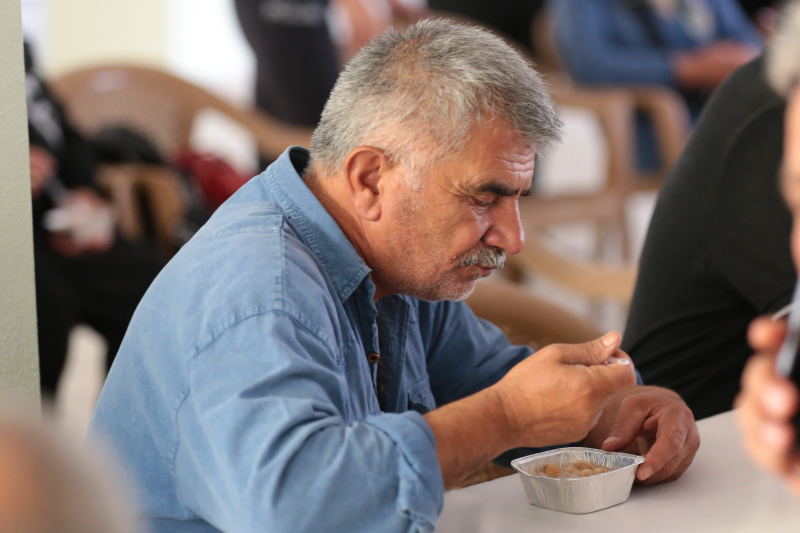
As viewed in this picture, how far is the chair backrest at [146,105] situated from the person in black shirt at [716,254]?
1.99 metres

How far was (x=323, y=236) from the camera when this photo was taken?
1.06 metres

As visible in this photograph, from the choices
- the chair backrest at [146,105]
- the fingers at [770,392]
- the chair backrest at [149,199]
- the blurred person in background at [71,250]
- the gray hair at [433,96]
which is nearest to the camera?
the fingers at [770,392]

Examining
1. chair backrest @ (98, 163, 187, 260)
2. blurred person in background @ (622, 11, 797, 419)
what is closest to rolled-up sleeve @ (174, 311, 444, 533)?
blurred person in background @ (622, 11, 797, 419)

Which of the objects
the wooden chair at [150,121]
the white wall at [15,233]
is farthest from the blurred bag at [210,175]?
the white wall at [15,233]

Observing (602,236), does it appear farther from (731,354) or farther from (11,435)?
(11,435)

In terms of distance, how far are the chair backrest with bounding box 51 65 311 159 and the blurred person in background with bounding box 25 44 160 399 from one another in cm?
42

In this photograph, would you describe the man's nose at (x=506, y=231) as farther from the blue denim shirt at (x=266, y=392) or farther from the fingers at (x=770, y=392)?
the fingers at (x=770, y=392)

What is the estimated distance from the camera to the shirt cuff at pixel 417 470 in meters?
0.84

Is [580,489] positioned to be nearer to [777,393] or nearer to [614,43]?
[777,393]

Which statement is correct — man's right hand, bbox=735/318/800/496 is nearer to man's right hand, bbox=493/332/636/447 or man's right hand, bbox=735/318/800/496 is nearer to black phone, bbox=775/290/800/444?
black phone, bbox=775/290/800/444

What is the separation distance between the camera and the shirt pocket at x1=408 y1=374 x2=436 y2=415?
122cm

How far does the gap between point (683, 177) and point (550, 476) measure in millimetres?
644

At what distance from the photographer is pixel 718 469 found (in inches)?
42.3

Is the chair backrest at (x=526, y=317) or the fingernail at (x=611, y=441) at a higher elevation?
the fingernail at (x=611, y=441)
